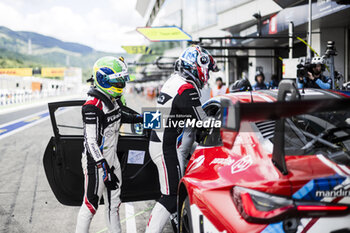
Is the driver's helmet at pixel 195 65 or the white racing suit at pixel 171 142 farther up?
the driver's helmet at pixel 195 65

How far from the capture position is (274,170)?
2.07 m

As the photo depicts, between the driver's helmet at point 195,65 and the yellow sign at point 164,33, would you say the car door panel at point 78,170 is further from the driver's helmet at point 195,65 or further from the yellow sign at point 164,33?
the yellow sign at point 164,33

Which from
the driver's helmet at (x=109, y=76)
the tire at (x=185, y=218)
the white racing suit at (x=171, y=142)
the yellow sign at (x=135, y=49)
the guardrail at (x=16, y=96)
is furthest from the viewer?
the guardrail at (x=16, y=96)

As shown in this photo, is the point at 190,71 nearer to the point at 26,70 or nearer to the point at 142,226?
the point at 142,226

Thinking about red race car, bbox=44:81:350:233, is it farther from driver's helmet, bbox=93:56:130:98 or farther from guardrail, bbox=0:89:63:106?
guardrail, bbox=0:89:63:106

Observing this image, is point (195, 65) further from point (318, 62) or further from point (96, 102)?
point (318, 62)

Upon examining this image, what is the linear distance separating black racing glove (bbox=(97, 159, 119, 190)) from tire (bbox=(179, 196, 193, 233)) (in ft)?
2.63

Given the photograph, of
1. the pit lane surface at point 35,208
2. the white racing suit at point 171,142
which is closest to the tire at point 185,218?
the white racing suit at point 171,142

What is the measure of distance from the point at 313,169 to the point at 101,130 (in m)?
2.11

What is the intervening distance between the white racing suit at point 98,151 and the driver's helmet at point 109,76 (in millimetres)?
75

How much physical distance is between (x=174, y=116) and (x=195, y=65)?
554mm

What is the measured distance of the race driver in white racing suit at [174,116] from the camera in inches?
129

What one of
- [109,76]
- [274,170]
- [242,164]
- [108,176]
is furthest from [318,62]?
[274,170]

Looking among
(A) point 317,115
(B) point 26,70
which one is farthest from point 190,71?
(B) point 26,70
